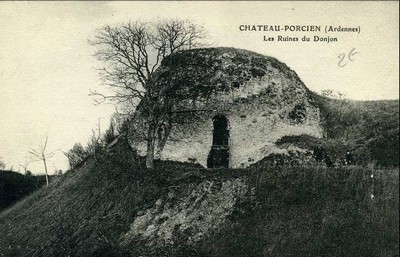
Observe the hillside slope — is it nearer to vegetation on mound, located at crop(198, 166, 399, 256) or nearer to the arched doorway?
vegetation on mound, located at crop(198, 166, 399, 256)

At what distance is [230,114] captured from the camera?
691 inches

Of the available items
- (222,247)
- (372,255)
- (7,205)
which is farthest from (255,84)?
(7,205)

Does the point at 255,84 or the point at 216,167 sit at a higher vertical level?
the point at 255,84

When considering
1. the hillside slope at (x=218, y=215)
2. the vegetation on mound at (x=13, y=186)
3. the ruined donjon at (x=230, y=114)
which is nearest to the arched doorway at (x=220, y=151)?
the ruined donjon at (x=230, y=114)

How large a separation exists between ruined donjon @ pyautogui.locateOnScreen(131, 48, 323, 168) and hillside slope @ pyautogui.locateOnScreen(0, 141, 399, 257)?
3.62ft

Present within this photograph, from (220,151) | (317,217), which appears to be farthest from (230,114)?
(317,217)

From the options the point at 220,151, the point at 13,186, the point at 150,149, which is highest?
the point at 150,149

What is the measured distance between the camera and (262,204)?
44.8 feet

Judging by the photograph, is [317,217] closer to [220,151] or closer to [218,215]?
[218,215]

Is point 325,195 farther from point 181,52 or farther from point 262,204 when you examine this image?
point 181,52

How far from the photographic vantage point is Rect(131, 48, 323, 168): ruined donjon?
1739 cm

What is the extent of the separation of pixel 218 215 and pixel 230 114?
17.0ft

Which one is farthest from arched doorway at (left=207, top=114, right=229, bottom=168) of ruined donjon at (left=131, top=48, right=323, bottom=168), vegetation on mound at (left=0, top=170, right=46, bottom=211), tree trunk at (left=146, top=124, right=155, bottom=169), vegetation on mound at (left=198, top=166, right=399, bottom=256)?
vegetation on mound at (left=0, top=170, right=46, bottom=211)

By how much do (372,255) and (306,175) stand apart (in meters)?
3.97
